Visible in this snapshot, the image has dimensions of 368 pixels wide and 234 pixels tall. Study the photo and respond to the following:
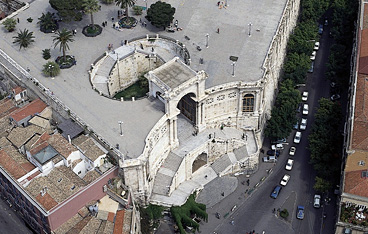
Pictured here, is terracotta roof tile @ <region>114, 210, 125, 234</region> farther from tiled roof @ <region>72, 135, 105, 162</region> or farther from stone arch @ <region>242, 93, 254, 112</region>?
stone arch @ <region>242, 93, 254, 112</region>

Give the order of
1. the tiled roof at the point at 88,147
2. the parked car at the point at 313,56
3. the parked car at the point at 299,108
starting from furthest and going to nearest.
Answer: the parked car at the point at 313,56
the parked car at the point at 299,108
the tiled roof at the point at 88,147

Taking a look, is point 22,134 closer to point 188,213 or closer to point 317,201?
→ point 188,213

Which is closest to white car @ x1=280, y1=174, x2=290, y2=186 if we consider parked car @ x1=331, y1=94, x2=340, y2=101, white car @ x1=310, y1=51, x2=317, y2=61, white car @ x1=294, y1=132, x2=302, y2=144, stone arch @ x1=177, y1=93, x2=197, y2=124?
white car @ x1=294, y1=132, x2=302, y2=144

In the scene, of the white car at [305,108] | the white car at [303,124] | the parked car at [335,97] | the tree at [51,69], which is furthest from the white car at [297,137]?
the tree at [51,69]

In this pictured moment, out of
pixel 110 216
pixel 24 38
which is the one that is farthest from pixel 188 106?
pixel 24 38

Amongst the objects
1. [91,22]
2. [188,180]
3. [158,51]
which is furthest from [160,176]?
[91,22]

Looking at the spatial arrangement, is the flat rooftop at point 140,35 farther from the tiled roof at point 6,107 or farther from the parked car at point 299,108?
the parked car at point 299,108

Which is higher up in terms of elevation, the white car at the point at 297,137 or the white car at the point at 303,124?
the white car at the point at 303,124

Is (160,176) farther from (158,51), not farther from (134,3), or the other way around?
(134,3)
